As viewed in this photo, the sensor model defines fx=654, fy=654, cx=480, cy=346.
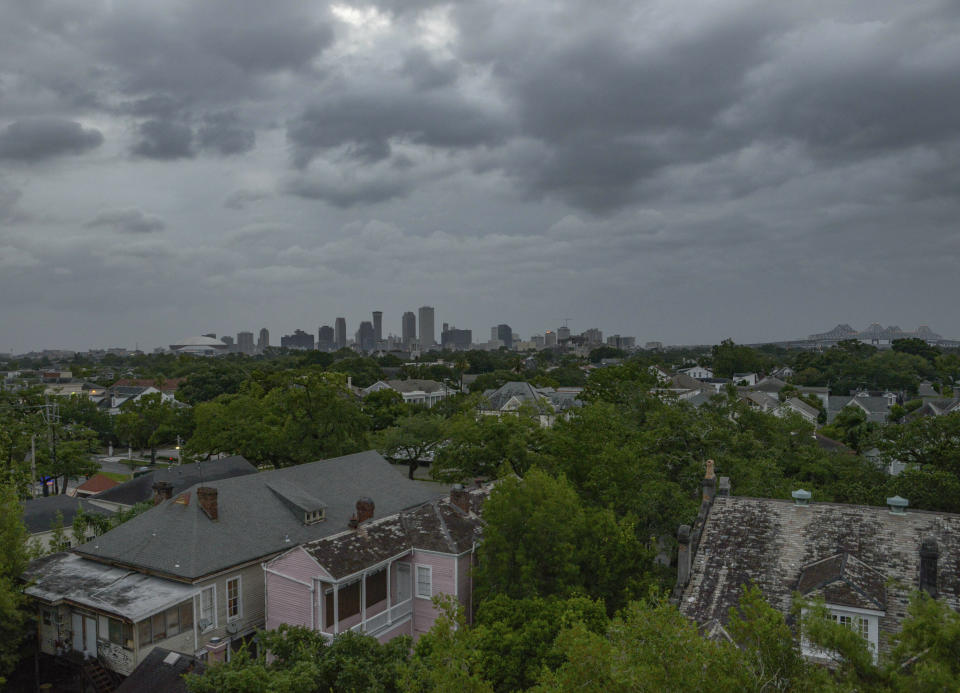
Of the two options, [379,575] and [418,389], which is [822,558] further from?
[418,389]

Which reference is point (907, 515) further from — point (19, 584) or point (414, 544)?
point (19, 584)

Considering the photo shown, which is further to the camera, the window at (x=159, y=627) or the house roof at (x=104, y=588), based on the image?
the window at (x=159, y=627)

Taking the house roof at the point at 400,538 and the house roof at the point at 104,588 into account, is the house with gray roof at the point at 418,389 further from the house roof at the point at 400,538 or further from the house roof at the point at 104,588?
the house roof at the point at 104,588

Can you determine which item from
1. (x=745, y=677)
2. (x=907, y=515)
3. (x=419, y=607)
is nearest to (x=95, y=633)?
(x=419, y=607)


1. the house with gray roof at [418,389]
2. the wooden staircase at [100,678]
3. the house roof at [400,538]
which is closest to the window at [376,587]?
the house roof at [400,538]

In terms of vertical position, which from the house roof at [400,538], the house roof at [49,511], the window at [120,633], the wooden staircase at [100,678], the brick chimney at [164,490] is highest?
the brick chimney at [164,490]

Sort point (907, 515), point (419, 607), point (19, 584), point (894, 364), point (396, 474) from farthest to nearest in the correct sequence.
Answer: point (894, 364), point (396, 474), point (419, 607), point (19, 584), point (907, 515)

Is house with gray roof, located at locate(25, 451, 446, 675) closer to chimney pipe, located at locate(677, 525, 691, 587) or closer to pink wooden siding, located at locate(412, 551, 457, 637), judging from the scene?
pink wooden siding, located at locate(412, 551, 457, 637)
